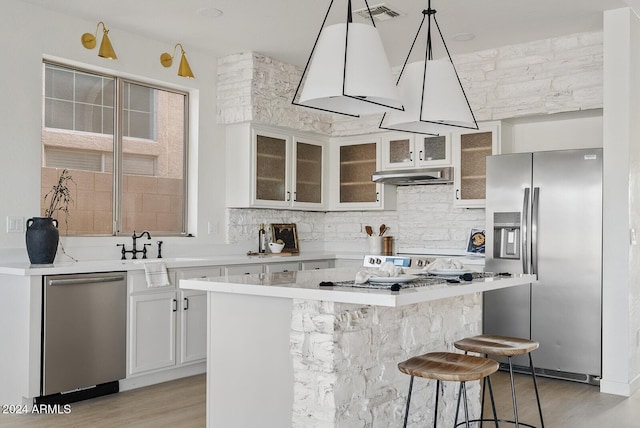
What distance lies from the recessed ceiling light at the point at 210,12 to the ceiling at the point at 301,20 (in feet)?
0.10

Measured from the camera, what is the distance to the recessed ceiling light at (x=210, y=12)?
4.67 meters

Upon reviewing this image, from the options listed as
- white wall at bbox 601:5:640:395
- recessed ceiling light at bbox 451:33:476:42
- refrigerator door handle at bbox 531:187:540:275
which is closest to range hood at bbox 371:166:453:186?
refrigerator door handle at bbox 531:187:540:275

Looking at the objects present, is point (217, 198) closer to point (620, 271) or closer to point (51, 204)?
point (51, 204)

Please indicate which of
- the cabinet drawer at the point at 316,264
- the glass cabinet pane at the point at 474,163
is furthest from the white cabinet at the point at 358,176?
the glass cabinet pane at the point at 474,163

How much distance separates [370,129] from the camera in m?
6.45

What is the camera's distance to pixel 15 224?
4449 mm

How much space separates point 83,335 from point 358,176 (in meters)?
3.31

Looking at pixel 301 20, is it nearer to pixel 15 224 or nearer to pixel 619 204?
pixel 15 224

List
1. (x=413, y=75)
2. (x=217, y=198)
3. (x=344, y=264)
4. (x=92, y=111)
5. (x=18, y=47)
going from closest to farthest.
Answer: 1. (x=413, y=75)
2. (x=18, y=47)
3. (x=92, y=111)
4. (x=217, y=198)
5. (x=344, y=264)

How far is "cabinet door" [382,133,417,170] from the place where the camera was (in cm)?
616

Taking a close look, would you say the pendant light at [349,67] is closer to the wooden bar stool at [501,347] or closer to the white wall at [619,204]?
the wooden bar stool at [501,347]

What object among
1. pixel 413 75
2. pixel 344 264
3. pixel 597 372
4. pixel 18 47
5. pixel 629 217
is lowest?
pixel 597 372

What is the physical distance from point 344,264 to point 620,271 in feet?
8.61

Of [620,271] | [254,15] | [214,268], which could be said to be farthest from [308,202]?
[620,271]
